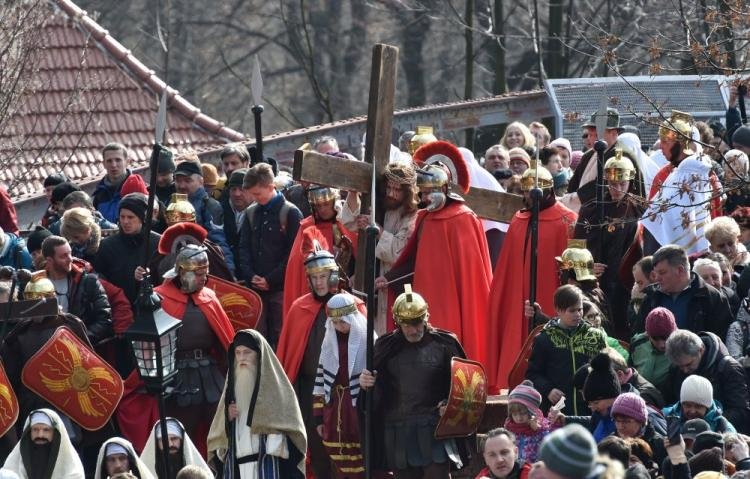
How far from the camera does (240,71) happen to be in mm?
37656

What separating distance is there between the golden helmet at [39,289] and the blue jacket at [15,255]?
119cm

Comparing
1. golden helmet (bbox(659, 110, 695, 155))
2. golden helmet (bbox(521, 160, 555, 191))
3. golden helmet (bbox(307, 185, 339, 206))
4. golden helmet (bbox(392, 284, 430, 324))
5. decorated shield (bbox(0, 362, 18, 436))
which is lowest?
decorated shield (bbox(0, 362, 18, 436))

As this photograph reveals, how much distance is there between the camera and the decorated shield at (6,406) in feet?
49.7

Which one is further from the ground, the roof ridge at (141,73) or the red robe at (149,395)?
the roof ridge at (141,73)

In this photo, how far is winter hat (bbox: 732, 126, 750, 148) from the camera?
16734 millimetres

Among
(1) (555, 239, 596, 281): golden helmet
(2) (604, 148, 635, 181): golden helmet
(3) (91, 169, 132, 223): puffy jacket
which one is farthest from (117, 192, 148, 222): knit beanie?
(2) (604, 148, 635, 181): golden helmet

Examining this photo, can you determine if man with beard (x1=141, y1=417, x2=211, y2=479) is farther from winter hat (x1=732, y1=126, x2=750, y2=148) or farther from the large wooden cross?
winter hat (x1=732, y1=126, x2=750, y2=148)

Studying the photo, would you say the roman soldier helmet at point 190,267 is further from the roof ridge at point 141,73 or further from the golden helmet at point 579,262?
the roof ridge at point 141,73

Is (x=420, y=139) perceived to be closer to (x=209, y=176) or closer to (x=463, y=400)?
(x=209, y=176)

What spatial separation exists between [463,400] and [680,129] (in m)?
2.24

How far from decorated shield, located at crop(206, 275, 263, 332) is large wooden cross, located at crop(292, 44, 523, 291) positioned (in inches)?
34.4

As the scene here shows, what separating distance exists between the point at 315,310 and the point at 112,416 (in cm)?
170

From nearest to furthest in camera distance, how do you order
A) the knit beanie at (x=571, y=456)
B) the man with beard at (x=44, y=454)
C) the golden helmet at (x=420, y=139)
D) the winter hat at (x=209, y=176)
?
the knit beanie at (x=571, y=456) → the man with beard at (x=44, y=454) → the golden helmet at (x=420, y=139) → the winter hat at (x=209, y=176)

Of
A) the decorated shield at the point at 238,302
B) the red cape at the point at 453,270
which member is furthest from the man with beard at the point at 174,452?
the red cape at the point at 453,270
